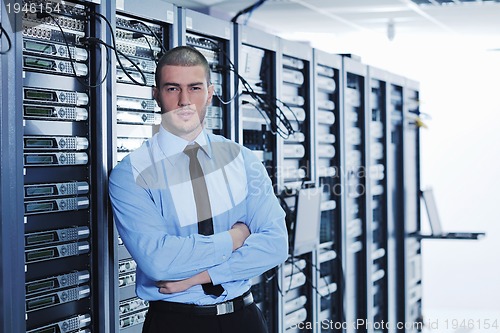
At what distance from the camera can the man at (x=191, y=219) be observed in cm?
214

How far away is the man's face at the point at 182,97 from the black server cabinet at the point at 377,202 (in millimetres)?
2403

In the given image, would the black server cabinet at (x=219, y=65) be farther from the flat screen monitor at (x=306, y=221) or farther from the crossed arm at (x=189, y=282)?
the crossed arm at (x=189, y=282)

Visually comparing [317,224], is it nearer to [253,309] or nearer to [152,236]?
[253,309]

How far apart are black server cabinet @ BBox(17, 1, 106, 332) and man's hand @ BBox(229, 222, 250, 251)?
1.37ft

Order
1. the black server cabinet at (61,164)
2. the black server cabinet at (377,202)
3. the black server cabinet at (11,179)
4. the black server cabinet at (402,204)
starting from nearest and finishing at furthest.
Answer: the black server cabinet at (11,179), the black server cabinet at (61,164), the black server cabinet at (377,202), the black server cabinet at (402,204)

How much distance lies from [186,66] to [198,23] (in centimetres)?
60

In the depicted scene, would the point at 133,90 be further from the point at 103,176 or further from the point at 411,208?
the point at 411,208

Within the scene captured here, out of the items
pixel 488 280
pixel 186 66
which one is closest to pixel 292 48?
pixel 186 66

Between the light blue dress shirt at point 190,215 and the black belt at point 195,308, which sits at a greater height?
the light blue dress shirt at point 190,215

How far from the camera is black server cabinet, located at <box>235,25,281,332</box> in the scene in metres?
3.12

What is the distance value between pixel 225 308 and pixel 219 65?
112 cm

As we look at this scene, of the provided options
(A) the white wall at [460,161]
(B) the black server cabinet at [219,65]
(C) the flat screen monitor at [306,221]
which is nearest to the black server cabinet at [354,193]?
(C) the flat screen monitor at [306,221]

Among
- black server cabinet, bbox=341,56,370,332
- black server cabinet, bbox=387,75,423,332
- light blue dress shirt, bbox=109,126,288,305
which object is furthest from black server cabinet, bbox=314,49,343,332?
light blue dress shirt, bbox=109,126,288,305

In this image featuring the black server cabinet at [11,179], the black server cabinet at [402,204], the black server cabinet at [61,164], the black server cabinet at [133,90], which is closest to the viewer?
the black server cabinet at [11,179]
